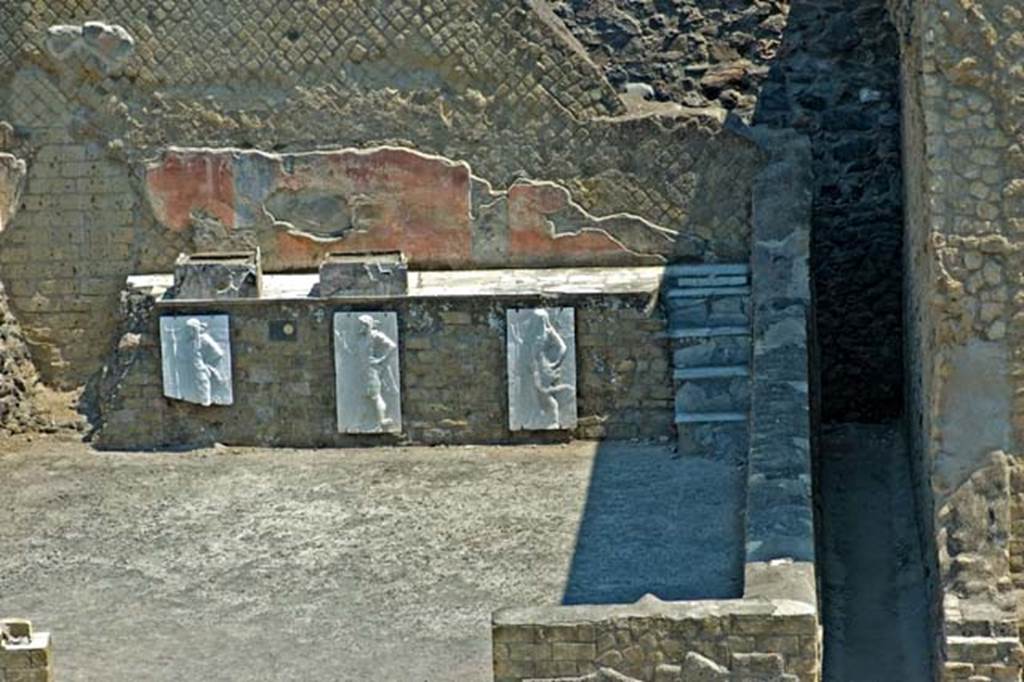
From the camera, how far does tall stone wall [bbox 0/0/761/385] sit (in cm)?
1548

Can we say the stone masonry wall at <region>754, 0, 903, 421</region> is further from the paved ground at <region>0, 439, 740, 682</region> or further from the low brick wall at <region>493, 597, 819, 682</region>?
the low brick wall at <region>493, 597, 819, 682</region>

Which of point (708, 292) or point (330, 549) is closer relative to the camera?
point (330, 549)

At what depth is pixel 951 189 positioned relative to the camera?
11.8m

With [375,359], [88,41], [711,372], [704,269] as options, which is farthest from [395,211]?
[711,372]

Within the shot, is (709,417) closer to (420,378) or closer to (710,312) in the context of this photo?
(710,312)

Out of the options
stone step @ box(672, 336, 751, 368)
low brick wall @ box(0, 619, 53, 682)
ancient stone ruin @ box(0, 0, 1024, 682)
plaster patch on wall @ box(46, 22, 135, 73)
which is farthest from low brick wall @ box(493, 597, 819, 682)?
plaster patch on wall @ box(46, 22, 135, 73)

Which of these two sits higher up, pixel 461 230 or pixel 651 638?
pixel 461 230

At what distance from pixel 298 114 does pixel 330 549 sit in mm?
3346

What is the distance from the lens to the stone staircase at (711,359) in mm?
14422

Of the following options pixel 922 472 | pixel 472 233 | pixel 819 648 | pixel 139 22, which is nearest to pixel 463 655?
pixel 819 648

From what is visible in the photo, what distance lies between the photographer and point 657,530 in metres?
13.3

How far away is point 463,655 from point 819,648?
5.56ft

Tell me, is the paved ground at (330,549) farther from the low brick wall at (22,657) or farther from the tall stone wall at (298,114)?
the tall stone wall at (298,114)

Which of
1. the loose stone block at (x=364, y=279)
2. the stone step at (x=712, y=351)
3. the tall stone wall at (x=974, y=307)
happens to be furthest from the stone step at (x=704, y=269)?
the tall stone wall at (x=974, y=307)
